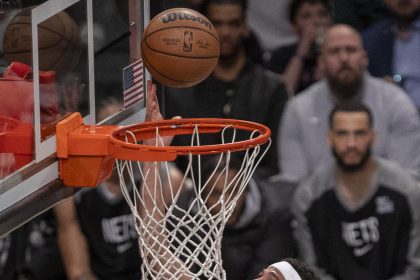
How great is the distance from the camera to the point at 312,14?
518 cm

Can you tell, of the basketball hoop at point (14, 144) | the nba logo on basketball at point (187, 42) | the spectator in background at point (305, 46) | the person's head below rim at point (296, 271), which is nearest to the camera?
the basketball hoop at point (14, 144)

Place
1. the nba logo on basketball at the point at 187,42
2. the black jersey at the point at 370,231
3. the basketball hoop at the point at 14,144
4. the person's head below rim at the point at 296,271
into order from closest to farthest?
the basketball hoop at the point at 14,144 < the nba logo on basketball at the point at 187,42 < the person's head below rim at the point at 296,271 < the black jersey at the point at 370,231

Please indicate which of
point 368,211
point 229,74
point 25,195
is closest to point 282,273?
point 25,195

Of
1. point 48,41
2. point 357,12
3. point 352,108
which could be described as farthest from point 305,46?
point 48,41

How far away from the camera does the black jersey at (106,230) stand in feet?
16.2

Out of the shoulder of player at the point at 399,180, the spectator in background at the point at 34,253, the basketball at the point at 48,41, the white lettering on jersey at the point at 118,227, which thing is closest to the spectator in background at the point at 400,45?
the shoulder of player at the point at 399,180

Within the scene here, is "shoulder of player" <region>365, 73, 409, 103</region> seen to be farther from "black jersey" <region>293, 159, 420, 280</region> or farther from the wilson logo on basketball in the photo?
the wilson logo on basketball

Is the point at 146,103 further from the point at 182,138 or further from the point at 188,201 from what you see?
the point at 188,201

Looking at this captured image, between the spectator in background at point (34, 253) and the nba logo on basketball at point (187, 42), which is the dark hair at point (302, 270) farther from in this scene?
the spectator in background at point (34, 253)

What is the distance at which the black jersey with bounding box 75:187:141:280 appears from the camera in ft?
16.2

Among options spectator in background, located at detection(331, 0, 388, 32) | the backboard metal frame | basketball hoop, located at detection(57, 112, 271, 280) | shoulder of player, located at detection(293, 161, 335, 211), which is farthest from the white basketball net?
spectator in background, located at detection(331, 0, 388, 32)

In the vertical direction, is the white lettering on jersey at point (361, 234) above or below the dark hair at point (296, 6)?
below

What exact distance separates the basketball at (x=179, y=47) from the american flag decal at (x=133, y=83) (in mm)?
223

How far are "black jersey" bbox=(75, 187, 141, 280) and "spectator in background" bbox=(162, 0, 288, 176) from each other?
1.78ft
